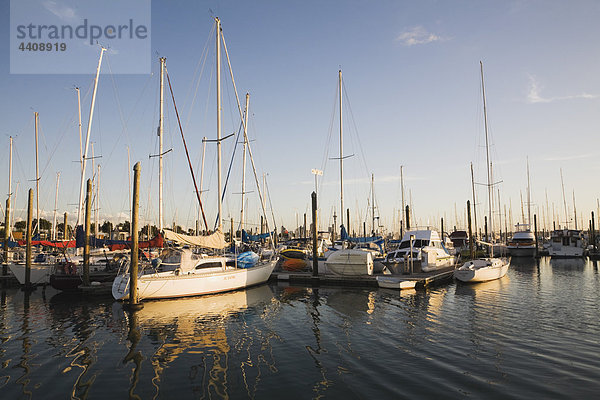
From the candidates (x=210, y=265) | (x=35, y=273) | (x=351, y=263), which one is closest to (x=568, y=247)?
(x=351, y=263)

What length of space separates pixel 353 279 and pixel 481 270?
963 centimetres

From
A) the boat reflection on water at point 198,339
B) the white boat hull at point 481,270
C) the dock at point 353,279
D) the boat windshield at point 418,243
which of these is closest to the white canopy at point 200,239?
the boat reflection on water at point 198,339

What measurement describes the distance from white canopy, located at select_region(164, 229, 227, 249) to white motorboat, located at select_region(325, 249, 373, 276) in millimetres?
8914

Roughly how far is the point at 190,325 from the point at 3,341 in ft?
21.0

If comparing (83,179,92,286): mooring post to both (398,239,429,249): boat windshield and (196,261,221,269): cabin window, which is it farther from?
(398,239,429,249): boat windshield

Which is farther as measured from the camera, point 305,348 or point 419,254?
point 419,254

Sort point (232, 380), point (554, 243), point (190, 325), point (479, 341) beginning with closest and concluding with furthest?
point (232, 380) → point (479, 341) → point (190, 325) → point (554, 243)

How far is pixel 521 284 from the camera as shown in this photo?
27188 millimetres

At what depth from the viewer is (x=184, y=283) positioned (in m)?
21.8

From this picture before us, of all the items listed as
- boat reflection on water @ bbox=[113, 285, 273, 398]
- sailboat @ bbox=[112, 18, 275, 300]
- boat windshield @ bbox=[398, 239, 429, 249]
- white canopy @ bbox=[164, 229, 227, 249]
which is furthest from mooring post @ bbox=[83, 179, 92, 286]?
boat windshield @ bbox=[398, 239, 429, 249]

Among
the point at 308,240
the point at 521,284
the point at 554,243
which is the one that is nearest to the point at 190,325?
the point at 521,284

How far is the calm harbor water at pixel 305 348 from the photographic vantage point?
8.95m

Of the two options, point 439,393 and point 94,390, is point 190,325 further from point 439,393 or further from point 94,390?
point 439,393

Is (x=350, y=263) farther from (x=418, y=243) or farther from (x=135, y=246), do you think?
(x=135, y=246)
